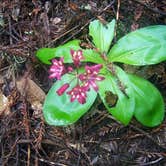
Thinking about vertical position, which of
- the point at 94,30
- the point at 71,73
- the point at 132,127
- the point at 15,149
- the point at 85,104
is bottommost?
the point at 15,149

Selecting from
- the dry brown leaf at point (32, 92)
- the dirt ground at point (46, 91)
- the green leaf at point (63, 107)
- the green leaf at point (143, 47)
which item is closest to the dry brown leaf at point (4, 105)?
the dirt ground at point (46, 91)

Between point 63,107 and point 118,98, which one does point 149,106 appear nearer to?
point 118,98

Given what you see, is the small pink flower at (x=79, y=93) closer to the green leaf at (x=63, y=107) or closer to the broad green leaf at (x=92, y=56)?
the green leaf at (x=63, y=107)

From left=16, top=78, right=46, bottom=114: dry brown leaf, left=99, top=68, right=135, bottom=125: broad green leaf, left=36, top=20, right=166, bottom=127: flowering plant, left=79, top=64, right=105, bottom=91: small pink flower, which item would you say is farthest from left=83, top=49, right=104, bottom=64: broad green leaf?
left=16, top=78, right=46, bottom=114: dry brown leaf

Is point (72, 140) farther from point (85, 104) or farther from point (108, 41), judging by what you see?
point (108, 41)

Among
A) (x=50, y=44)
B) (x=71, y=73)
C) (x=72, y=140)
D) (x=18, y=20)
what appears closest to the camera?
(x=71, y=73)

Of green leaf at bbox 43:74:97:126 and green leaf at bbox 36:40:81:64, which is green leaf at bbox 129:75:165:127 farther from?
green leaf at bbox 36:40:81:64

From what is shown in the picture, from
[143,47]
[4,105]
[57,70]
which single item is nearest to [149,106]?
[143,47]

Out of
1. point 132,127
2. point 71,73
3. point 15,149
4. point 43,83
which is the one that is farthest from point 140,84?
point 15,149
